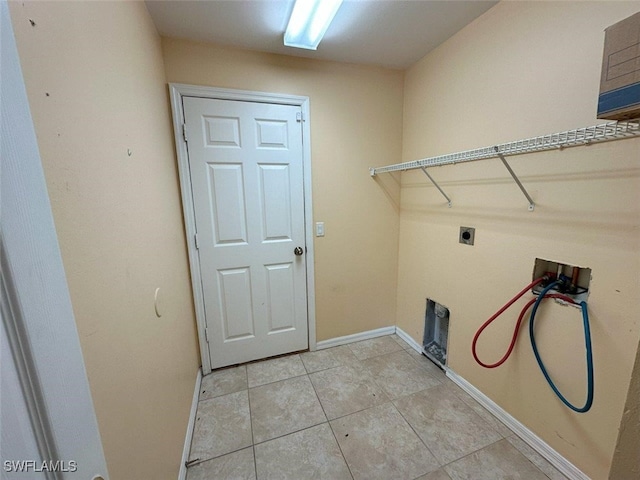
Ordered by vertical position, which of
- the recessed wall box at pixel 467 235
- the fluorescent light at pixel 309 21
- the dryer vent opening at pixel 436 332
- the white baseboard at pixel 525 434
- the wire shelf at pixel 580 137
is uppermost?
the fluorescent light at pixel 309 21

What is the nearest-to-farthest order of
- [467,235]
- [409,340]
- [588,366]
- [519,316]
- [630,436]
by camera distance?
[630,436] < [588,366] < [519,316] < [467,235] < [409,340]

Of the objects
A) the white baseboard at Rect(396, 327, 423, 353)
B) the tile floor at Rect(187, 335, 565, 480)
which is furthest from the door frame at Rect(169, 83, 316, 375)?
the white baseboard at Rect(396, 327, 423, 353)

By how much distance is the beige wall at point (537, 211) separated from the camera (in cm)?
110

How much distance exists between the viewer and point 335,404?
177cm

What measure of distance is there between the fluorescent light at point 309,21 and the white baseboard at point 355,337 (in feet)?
7.62

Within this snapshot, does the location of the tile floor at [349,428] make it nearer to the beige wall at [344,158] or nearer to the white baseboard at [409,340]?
the white baseboard at [409,340]

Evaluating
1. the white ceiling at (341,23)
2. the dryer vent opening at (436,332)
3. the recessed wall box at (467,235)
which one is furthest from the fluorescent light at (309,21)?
the dryer vent opening at (436,332)

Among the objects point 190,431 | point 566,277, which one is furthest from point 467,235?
point 190,431

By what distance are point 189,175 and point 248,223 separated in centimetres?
53

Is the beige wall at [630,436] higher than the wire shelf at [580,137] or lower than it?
lower

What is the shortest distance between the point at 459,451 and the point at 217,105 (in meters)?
2.63

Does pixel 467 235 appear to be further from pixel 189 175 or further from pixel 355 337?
pixel 189 175

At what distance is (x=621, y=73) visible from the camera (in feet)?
2.55

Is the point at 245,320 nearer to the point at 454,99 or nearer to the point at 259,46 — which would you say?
the point at 259,46
